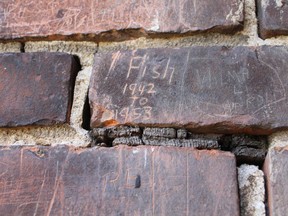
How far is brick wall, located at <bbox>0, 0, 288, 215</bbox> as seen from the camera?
652mm

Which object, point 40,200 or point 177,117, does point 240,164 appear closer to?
point 177,117

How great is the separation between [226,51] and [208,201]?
0.22 m

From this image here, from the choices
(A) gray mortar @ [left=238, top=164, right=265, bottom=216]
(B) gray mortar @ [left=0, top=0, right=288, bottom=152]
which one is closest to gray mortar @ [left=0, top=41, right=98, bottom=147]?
(B) gray mortar @ [left=0, top=0, right=288, bottom=152]

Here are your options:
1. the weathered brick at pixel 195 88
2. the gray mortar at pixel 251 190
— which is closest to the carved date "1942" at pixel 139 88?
the weathered brick at pixel 195 88

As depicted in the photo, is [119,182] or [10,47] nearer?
[119,182]

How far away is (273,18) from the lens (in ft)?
2.34

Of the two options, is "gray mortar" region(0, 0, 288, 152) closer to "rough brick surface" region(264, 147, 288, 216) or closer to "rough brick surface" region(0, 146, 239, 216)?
"rough brick surface" region(0, 146, 239, 216)

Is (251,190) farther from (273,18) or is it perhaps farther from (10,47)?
(10,47)

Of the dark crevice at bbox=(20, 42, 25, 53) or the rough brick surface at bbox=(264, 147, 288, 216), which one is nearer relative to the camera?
the rough brick surface at bbox=(264, 147, 288, 216)

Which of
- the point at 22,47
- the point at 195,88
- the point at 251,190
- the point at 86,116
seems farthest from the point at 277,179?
the point at 22,47

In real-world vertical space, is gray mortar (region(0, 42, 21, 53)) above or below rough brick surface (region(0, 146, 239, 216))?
above

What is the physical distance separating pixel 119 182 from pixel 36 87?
0.19m

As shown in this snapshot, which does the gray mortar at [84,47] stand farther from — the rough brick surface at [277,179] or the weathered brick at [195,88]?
the rough brick surface at [277,179]

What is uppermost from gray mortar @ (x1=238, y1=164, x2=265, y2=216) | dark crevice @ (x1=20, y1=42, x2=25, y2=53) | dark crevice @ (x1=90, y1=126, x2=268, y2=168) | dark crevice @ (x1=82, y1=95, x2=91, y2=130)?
dark crevice @ (x1=20, y1=42, x2=25, y2=53)
